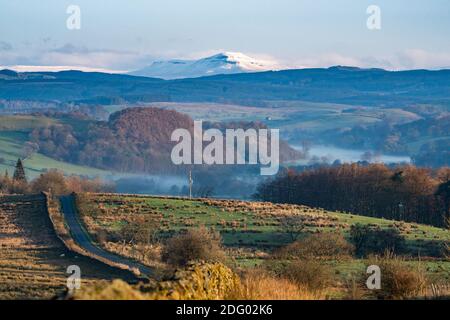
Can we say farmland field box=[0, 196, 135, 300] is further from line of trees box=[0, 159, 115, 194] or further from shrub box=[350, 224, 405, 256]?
line of trees box=[0, 159, 115, 194]

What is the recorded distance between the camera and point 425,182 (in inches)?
3452

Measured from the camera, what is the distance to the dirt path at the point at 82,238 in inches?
1720

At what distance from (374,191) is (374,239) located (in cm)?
3691

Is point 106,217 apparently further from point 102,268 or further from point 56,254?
point 102,268

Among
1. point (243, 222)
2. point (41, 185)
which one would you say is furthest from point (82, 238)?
point (41, 185)

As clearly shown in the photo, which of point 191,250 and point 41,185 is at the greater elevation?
point 191,250

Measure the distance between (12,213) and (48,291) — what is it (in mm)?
42556

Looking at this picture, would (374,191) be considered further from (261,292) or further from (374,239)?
(261,292)

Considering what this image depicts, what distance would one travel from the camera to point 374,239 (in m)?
56.2

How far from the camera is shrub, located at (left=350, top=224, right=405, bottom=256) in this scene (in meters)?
54.1

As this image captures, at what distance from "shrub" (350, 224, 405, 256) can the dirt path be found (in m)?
16.8

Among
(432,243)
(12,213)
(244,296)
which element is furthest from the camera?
(12,213)
